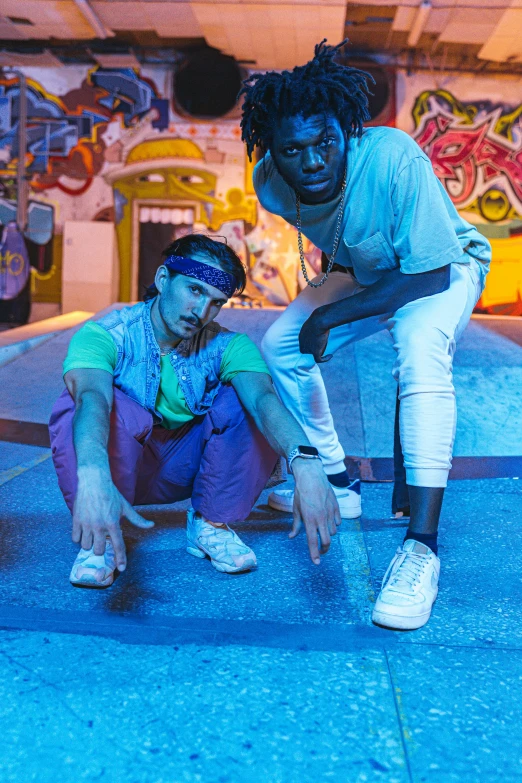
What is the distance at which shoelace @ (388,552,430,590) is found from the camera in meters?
1.83

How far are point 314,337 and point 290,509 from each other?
2.80 ft

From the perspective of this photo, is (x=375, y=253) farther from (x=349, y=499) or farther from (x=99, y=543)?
(x=99, y=543)

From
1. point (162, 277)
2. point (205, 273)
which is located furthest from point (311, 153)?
point (162, 277)

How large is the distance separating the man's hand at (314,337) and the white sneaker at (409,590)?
0.70 m

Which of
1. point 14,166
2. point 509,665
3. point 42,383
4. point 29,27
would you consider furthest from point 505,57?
point 509,665

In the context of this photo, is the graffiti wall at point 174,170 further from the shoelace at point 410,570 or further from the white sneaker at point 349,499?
the shoelace at point 410,570

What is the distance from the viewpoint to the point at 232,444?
82.4 inches

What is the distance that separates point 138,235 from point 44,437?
9.06 metres

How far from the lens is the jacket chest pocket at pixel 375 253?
2.11 meters

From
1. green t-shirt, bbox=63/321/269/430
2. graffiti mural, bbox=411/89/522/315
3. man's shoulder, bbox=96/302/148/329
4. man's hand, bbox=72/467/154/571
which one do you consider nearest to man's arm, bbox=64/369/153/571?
man's hand, bbox=72/467/154/571

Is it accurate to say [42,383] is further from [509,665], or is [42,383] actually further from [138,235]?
[138,235]

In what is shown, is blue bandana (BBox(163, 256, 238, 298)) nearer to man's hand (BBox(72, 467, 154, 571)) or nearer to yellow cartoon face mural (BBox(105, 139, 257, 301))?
man's hand (BBox(72, 467, 154, 571))

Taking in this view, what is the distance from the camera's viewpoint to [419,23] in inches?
413

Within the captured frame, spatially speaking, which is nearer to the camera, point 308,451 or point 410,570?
point 308,451
